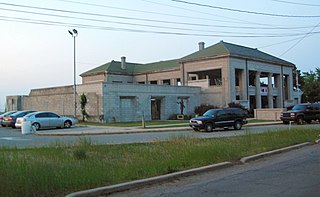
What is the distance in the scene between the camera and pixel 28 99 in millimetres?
56188

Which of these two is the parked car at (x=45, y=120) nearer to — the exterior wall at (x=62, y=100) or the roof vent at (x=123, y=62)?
the exterior wall at (x=62, y=100)

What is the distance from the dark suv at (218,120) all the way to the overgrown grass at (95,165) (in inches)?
492

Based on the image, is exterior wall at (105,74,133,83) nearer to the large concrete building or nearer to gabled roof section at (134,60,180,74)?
the large concrete building

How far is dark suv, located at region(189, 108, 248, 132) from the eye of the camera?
28.7 m

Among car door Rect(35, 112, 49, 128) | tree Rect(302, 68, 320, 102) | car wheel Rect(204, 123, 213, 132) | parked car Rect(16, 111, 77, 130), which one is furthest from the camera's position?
tree Rect(302, 68, 320, 102)

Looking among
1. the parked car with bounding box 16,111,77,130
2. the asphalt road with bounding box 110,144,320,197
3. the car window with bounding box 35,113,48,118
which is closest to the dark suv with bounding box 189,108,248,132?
the parked car with bounding box 16,111,77,130

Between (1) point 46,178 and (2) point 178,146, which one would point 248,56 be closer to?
(2) point 178,146

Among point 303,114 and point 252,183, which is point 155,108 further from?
point 252,183

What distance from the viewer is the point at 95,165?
1060cm

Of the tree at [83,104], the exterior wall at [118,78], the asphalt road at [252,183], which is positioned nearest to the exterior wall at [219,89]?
the exterior wall at [118,78]

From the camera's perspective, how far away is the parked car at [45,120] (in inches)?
1297

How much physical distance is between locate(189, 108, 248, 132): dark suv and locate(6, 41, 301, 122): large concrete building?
55.7 feet

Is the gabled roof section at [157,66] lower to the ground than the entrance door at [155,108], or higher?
higher

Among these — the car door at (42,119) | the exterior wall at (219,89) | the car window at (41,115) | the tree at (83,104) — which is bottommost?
the car door at (42,119)
